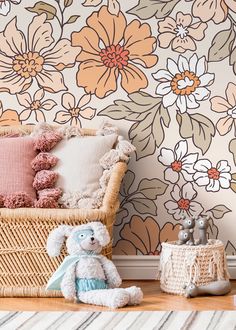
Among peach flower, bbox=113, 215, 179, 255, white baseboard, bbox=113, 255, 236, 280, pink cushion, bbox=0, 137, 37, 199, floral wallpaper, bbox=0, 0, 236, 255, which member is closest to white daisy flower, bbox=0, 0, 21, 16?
floral wallpaper, bbox=0, 0, 236, 255

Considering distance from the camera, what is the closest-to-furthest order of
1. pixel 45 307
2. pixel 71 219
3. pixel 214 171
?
pixel 45 307, pixel 71 219, pixel 214 171

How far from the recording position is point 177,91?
3.72 metres

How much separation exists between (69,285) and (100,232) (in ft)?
0.83

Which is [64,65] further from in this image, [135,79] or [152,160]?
[152,160]

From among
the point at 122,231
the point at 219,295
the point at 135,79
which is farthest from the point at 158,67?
the point at 219,295

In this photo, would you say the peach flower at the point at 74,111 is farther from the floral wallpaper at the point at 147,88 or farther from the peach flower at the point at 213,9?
the peach flower at the point at 213,9

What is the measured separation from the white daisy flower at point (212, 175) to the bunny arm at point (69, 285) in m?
0.92

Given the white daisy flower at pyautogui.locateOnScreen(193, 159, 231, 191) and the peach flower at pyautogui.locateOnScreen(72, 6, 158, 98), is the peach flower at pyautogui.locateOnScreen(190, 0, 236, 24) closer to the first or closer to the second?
the peach flower at pyautogui.locateOnScreen(72, 6, 158, 98)

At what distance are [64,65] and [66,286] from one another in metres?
1.21

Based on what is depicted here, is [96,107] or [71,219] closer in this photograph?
[71,219]

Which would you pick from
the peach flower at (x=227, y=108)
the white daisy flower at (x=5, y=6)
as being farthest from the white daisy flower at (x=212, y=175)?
the white daisy flower at (x=5, y=6)

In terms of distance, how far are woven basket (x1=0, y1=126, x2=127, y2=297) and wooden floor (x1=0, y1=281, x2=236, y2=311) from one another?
3.3 inches

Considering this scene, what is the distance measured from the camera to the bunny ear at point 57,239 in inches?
124

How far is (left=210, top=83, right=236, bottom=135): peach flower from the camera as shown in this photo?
3695 mm
